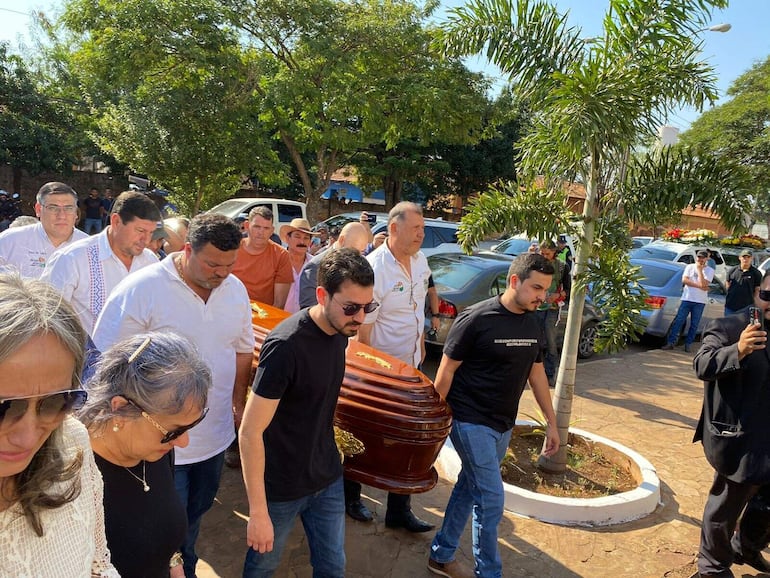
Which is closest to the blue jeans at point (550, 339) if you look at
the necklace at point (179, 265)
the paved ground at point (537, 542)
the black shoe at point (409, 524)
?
the paved ground at point (537, 542)

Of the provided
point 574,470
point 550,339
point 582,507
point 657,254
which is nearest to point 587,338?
point 550,339

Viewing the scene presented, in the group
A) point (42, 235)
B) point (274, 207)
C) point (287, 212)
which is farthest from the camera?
point (287, 212)

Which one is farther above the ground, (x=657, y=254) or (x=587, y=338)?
(x=657, y=254)

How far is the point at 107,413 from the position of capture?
1.48 m

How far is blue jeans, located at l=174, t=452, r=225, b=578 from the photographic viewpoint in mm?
2535

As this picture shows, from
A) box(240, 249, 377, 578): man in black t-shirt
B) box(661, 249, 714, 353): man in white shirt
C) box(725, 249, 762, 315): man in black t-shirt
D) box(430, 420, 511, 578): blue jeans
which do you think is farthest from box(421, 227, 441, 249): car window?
box(240, 249, 377, 578): man in black t-shirt

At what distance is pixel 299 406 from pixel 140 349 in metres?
0.81

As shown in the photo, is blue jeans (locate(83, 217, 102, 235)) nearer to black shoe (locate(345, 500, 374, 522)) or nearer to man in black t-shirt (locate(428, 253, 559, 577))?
black shoe (locate(345, 500, 374, 522))

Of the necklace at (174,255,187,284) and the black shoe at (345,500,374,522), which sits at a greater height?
the necklace at (174,255,187,284)

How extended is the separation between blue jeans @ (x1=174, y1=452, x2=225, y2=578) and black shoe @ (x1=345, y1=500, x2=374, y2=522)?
1.22 metres

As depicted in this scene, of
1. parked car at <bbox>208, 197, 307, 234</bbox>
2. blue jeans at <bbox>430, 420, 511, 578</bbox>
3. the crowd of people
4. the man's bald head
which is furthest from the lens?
parked car at <bbox>208, 197, 307, 234</bbox>

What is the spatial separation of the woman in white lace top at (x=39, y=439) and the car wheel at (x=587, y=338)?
7.47 metres

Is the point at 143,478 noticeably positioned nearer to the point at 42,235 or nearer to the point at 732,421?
the point at 732,421

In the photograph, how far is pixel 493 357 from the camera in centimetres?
290
